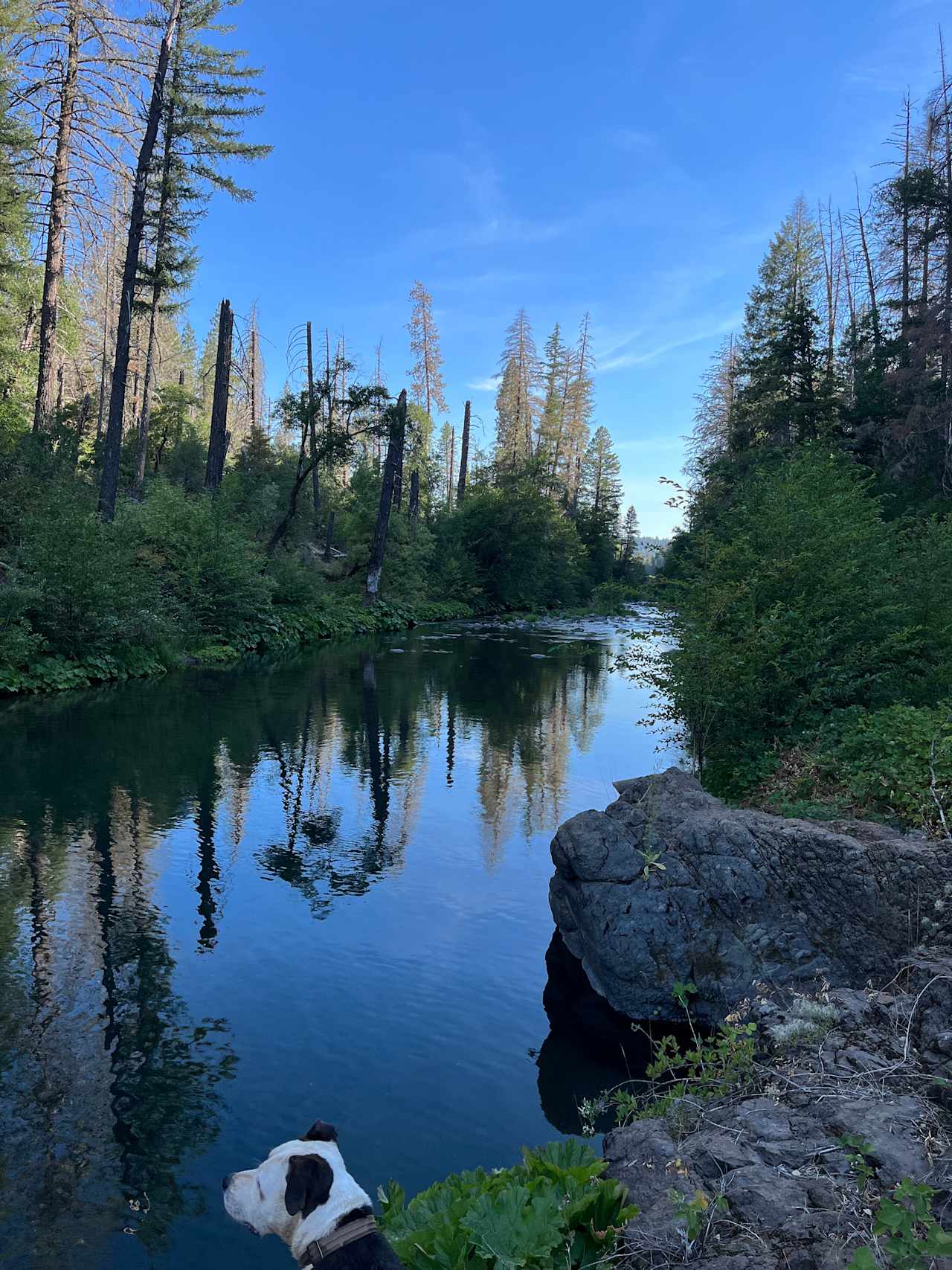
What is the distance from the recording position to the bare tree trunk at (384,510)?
3148 cm

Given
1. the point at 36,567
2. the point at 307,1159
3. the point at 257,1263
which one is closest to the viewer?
the point at 307,1159

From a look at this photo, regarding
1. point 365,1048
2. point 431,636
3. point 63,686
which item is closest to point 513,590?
point 431,636

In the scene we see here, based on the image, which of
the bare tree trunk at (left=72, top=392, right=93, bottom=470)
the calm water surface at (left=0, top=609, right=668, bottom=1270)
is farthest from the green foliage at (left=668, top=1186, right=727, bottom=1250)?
the bare tree trunk at (left=72, top=392, right=93, bottom=470)

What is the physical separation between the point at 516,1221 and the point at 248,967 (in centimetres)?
407

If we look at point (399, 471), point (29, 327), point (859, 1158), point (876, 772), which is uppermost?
point (29, 327)

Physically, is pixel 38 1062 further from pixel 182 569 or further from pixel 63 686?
pixel 182 569

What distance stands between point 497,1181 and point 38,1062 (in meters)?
3.17

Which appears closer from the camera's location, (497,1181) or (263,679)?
(497,1181)

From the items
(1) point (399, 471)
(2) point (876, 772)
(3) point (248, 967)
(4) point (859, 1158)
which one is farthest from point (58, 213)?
(4) point (859, 1158)

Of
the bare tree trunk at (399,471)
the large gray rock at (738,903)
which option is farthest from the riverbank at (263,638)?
the bare tree trunk at (399,471)

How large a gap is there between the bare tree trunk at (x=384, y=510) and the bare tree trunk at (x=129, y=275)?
35.8ft

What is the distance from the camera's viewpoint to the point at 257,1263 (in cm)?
360

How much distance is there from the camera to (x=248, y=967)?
20.5 ft

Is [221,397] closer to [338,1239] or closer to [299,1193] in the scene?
[299,1193]
